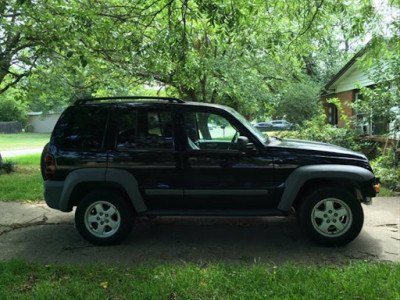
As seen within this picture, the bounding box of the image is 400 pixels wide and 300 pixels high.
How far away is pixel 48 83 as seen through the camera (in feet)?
32.8

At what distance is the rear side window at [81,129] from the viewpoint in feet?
15.9

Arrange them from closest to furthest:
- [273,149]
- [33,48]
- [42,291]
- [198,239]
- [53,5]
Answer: [42,291] < [273,149] < [198,239] < [53,5] < [33,48]

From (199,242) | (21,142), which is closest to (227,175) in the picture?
(199,242)

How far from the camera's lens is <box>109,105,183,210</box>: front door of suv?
4672 mm

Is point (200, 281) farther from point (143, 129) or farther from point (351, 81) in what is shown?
point (351, 81)

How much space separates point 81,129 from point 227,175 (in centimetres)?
207

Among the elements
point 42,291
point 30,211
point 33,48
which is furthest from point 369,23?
point 33,48

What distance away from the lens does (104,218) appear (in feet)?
15.6

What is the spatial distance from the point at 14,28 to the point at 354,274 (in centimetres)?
810

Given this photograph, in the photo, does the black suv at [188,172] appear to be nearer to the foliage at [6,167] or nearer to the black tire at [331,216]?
the black tire at [331,216]

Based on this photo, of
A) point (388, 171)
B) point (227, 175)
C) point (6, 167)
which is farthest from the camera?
point (6, 167)

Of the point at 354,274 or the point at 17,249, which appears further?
the point at 17,249

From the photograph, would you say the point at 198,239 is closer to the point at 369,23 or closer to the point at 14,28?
the point at 369,23

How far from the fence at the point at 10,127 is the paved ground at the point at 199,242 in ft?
155
